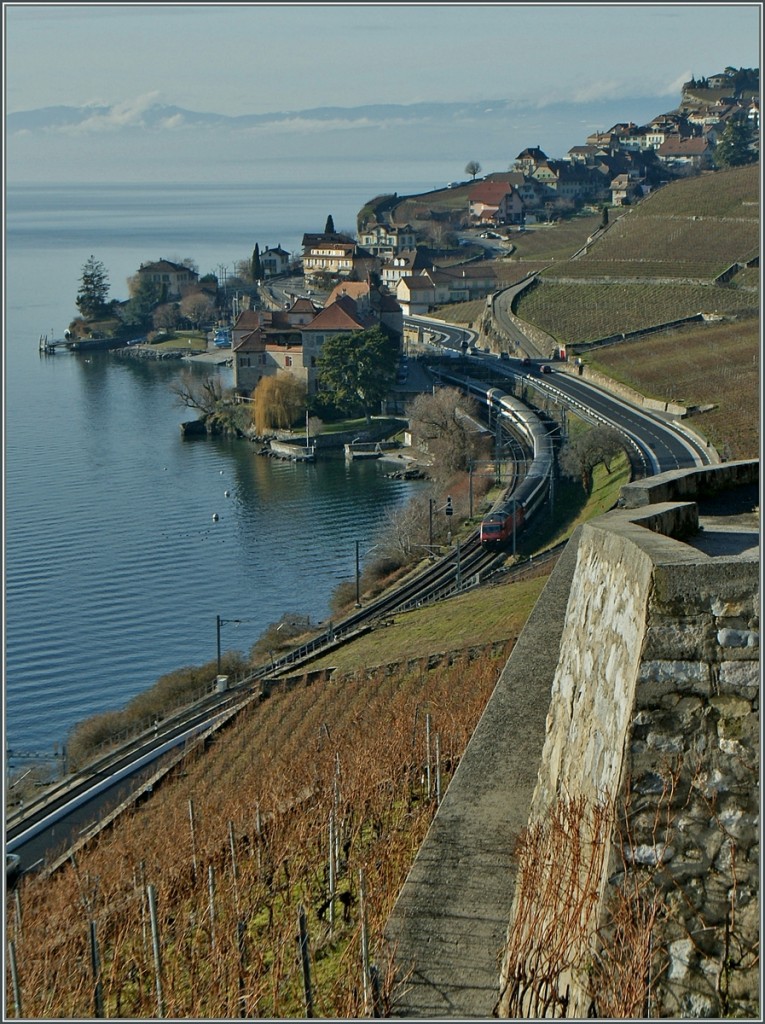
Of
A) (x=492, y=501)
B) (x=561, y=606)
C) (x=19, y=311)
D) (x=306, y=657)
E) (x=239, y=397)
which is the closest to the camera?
(x=561, y=606)

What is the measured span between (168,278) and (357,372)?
32554mm

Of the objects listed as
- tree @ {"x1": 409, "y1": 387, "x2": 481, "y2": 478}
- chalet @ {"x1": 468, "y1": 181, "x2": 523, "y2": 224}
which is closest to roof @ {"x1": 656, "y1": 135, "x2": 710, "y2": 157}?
chalet @ {"x1": 468, "y1": 181, "x2": 523, "y2": 224}

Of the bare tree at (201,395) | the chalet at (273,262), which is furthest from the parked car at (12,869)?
the chalet at (273,262)

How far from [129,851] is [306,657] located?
11.9 meters

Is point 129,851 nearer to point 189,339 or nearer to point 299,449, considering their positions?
point 299,449

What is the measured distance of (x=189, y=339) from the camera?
68.1 m

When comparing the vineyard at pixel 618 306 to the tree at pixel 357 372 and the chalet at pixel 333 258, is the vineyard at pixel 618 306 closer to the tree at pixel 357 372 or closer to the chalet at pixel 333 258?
the tree at pixel 357 372

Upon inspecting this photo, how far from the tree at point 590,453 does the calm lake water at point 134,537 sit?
5.33 metres

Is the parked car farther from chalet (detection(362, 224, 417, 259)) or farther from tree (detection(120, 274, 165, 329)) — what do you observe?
chalet (detection(362, 224, 417, 259))

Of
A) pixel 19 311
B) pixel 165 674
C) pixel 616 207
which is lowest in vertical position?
pixel 165 674

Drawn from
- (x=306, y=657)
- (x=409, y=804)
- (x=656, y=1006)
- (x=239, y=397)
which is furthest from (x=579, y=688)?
(x=239, y=397)

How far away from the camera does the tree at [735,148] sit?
7594cm

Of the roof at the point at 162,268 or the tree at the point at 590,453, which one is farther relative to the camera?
the roof at the point at 162,268

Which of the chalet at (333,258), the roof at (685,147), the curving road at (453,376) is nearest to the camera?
the curving road at (453,376)
